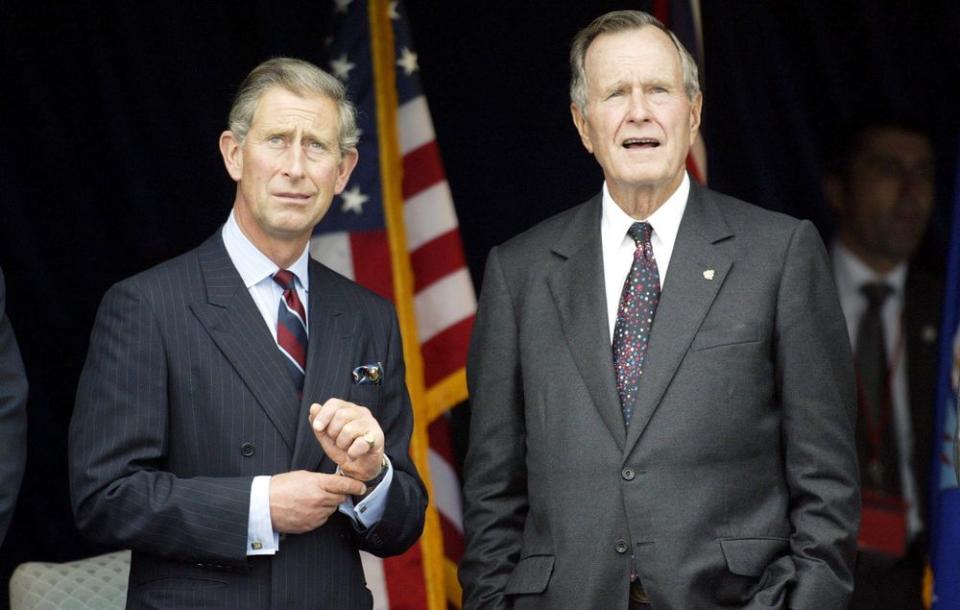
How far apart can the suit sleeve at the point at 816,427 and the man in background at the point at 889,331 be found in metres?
1.94

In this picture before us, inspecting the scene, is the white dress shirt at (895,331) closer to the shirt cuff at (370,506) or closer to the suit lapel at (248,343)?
the shirt cuff at (370,506)

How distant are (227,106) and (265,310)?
1686 mm

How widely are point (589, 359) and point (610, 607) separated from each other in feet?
1.77

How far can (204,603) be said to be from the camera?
312cm

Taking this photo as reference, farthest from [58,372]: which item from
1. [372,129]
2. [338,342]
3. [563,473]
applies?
[563,473]

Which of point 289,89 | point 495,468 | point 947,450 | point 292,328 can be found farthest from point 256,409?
point 947,450

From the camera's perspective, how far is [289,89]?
340cm

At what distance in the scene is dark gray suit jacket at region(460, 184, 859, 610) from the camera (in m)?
3.18

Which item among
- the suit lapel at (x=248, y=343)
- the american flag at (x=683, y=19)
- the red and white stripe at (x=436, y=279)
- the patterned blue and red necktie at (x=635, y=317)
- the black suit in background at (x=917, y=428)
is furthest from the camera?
the black suit in background at (x=917, y=428)

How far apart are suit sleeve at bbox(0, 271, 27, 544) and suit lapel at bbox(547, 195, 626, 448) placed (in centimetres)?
119

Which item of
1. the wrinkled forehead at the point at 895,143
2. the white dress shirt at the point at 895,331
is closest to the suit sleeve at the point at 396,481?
the white dress shirt at the point at 895,331

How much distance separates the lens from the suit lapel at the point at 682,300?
3.23m

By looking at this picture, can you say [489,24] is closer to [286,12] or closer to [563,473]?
[286,12]

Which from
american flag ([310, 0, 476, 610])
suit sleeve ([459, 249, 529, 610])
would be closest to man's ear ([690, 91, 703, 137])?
suit sleeve ([459, 249, 529, 610])
